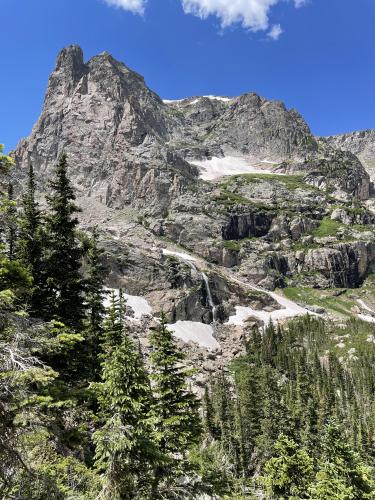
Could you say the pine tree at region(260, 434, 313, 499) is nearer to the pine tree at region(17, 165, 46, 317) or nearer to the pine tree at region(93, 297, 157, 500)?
the pine tree at region(93, 297, 157, 500)

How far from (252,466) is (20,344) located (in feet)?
257

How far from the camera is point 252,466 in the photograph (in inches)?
3017

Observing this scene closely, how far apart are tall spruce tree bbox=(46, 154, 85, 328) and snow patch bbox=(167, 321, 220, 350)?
122 m

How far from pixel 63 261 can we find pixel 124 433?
40.1 feet

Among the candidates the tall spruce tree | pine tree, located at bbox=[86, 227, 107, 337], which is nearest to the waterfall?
pine tree, located at bbox=[86, 227, 107, 337]

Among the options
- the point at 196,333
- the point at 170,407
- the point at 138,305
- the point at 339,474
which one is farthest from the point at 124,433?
the point at 138,305

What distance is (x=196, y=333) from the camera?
155 m

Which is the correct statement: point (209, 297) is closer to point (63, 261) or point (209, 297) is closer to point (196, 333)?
point (196, 333)

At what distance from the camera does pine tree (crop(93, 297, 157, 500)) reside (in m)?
13.5

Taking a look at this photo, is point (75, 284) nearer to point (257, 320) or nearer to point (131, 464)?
point (131, 464)

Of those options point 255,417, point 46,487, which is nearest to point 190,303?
point 255,417

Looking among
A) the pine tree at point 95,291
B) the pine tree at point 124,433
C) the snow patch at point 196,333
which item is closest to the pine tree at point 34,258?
the pine tree at point 95,291

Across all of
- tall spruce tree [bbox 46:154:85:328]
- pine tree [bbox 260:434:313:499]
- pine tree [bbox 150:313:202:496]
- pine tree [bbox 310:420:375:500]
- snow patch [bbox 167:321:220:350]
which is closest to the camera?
pine tree [bbox 150:313:202:496]

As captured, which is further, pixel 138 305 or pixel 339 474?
pixel 138 305
